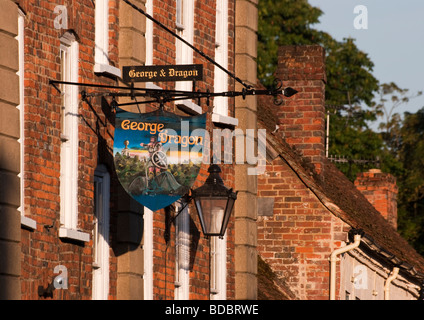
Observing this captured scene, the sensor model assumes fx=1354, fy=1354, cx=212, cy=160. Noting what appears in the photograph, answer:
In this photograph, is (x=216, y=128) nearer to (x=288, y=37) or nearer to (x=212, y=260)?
(x=212, y=260)

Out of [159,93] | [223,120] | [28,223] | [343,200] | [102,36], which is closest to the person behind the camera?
[28,223]

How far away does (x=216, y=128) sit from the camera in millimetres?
18969

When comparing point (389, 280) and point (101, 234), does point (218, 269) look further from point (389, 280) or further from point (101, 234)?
point (389, 280)

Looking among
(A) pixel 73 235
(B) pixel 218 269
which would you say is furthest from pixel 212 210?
(B) pixel 218 269

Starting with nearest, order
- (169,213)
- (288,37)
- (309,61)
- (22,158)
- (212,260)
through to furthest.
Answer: (22,158)
(169,213)
(212,260)
(309,61)
(288,37)

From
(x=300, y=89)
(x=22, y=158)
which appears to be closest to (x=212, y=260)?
(x=22, y=158)

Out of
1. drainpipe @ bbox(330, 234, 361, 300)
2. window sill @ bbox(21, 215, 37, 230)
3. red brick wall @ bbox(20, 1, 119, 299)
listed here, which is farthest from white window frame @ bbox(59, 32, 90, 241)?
drainpipe @ bbox(330, 234, 361, 300)

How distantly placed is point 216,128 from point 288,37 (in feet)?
88.0

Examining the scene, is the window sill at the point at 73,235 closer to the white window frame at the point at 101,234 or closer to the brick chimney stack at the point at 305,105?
the white window frame at the point at 101,234

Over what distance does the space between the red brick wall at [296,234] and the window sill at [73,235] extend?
10.5 meters

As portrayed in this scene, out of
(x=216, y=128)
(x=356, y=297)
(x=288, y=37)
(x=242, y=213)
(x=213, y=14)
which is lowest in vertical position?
(x=356, y=297)

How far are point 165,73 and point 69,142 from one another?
129 centimetres

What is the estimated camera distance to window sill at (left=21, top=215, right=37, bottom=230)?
13352mm

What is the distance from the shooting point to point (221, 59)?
1944 cm
